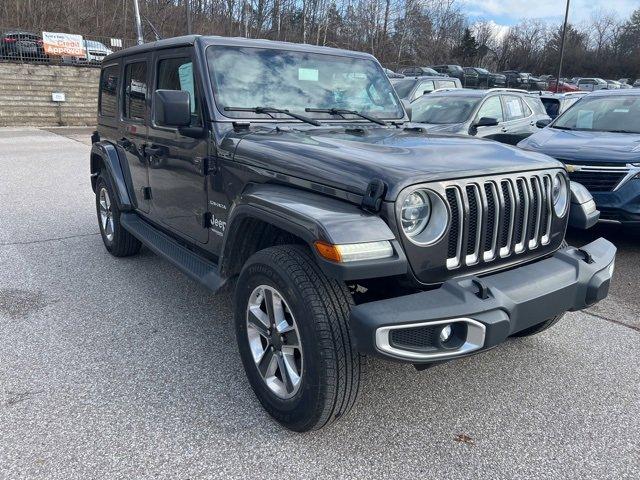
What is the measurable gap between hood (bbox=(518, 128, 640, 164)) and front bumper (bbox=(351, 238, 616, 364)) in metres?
3.48

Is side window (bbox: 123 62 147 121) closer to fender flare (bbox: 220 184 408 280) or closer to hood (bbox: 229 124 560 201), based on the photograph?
hood (bbox: 229 124 560 201)

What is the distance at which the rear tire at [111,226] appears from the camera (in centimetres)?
509

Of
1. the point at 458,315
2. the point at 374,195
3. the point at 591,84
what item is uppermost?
the point at 591,84

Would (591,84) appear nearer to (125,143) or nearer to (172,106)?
(125,143)

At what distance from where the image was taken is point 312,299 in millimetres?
2309

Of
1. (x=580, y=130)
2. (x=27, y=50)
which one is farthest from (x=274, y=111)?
(x=27, y=50)

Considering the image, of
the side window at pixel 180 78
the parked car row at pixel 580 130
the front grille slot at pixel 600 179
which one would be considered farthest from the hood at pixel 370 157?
the front grille slot at pixel 600 179

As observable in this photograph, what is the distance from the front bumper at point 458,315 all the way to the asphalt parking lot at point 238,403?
0.64 meters

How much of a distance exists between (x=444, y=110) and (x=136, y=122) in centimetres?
588

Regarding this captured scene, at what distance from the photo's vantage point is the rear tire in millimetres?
5094

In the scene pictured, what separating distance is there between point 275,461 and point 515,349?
1.89 m

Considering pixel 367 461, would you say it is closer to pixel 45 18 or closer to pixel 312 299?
pixel 312 299

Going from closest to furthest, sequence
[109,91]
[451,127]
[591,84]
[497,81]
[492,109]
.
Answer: [109,91] → [451,127] → [492,109] → [497,81] → [591,84]

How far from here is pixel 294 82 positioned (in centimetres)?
369
